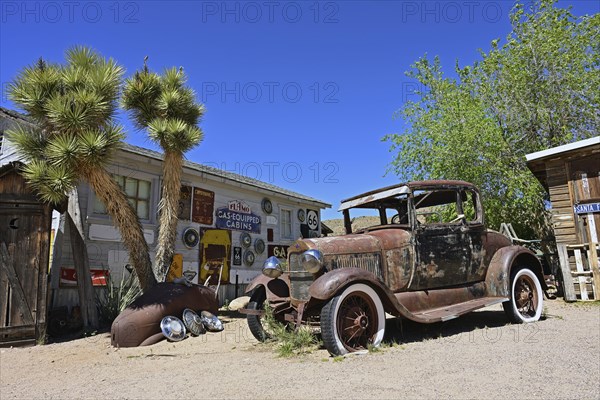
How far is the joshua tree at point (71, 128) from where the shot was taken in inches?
274

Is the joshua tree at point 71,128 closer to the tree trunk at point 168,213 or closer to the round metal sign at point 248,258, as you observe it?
the tree trunk at point 168,213

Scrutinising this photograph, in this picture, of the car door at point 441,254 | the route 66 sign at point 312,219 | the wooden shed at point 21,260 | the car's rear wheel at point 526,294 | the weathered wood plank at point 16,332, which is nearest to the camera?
the car door at point 441,254

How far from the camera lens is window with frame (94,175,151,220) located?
395 inches

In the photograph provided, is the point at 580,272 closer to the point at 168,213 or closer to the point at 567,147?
the point at 567,147

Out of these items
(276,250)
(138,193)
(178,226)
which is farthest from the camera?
(276,250)

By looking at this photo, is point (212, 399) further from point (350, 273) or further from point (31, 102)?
point (31, 102)

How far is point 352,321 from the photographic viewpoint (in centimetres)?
488

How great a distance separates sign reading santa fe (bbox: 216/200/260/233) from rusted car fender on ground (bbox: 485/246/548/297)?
308 inches

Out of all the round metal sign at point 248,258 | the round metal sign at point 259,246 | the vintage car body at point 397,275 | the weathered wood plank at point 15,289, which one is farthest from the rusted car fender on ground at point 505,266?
the round metal sign at point 259,246

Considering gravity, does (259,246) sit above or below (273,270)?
above

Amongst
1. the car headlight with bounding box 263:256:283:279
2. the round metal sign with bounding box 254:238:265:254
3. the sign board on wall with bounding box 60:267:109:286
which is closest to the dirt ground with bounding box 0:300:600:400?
the car headlight with bounding box 263:256:283:279

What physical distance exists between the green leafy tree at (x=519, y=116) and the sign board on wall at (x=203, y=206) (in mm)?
9586

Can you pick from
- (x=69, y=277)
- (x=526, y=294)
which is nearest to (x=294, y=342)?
(x=526, y=294)

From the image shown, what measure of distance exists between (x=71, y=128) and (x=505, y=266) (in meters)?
7.40
